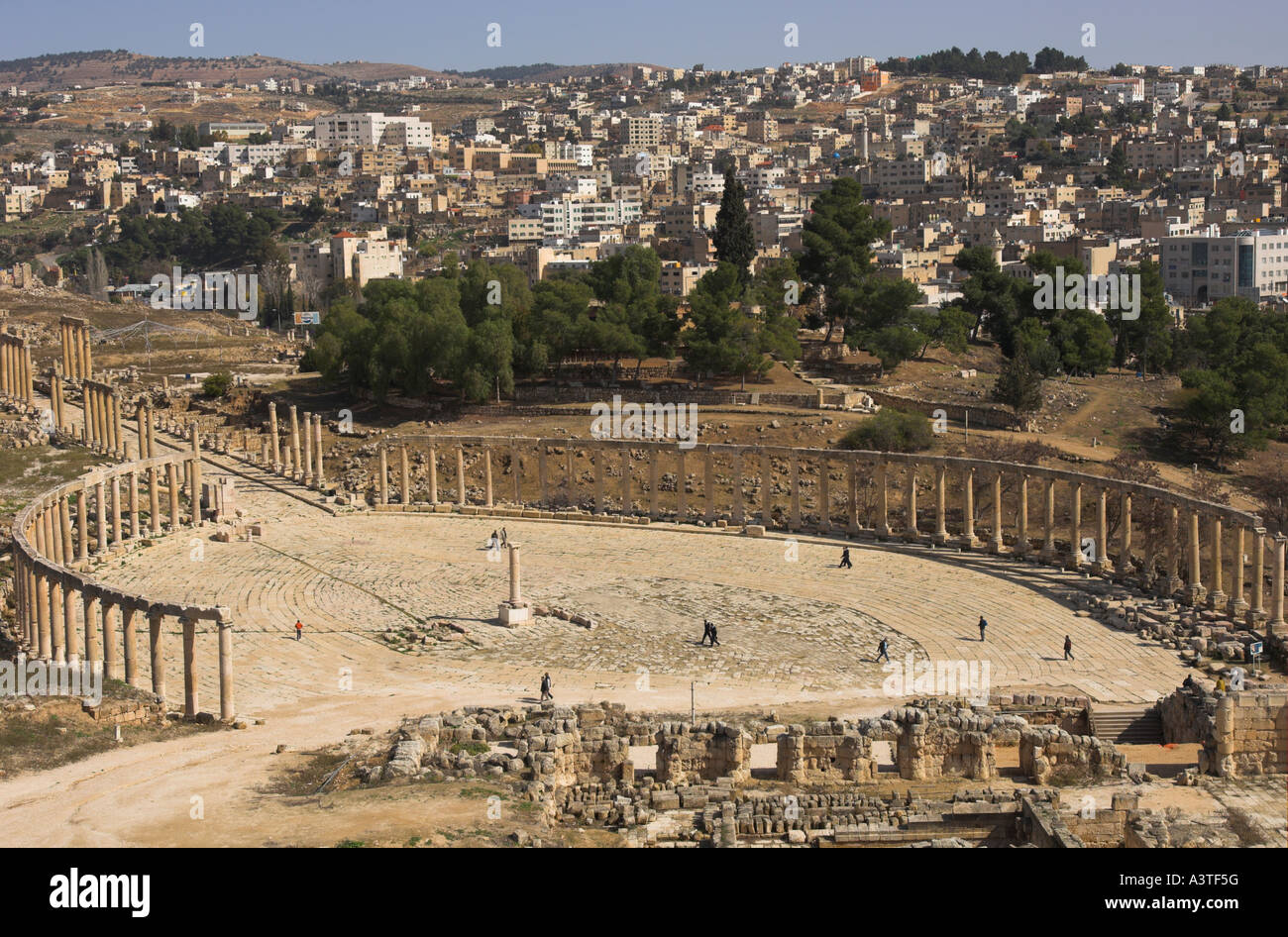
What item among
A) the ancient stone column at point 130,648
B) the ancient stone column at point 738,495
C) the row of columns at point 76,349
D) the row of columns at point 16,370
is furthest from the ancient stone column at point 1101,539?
the row of columns at point 76,349

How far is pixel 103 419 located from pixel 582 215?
4192 inches

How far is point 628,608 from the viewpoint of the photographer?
141 feet

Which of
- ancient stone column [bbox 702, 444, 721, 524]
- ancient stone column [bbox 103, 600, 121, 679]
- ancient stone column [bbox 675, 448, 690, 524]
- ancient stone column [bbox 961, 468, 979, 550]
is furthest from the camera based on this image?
ancient stone column [bbox 675, 448, 690, 524]

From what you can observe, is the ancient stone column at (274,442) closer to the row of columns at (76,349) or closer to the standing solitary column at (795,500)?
the row of columns at (76,349)

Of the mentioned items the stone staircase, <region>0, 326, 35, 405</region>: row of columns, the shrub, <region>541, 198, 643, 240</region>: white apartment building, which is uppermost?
<region>541, 198, 643, 240</region>: white apartment building

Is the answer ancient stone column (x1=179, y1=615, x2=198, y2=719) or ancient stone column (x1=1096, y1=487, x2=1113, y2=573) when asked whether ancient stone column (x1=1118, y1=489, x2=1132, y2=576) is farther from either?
ancient stone column (x1=179, y1=615, x2=198, y2=719)

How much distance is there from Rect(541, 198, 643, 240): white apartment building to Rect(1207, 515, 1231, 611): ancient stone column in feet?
387

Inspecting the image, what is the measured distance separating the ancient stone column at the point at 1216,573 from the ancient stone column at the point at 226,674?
23943 millimetres

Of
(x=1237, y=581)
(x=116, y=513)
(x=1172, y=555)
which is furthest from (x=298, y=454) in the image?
(x=1237, y=581)

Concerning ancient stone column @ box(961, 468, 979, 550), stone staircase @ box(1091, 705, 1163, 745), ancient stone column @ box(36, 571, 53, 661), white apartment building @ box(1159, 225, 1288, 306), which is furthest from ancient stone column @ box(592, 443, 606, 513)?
white apartment building @ box(1159, 225, 1288, 306)

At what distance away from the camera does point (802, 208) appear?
17462cm

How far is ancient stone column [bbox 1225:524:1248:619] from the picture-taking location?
40125 millimetres
